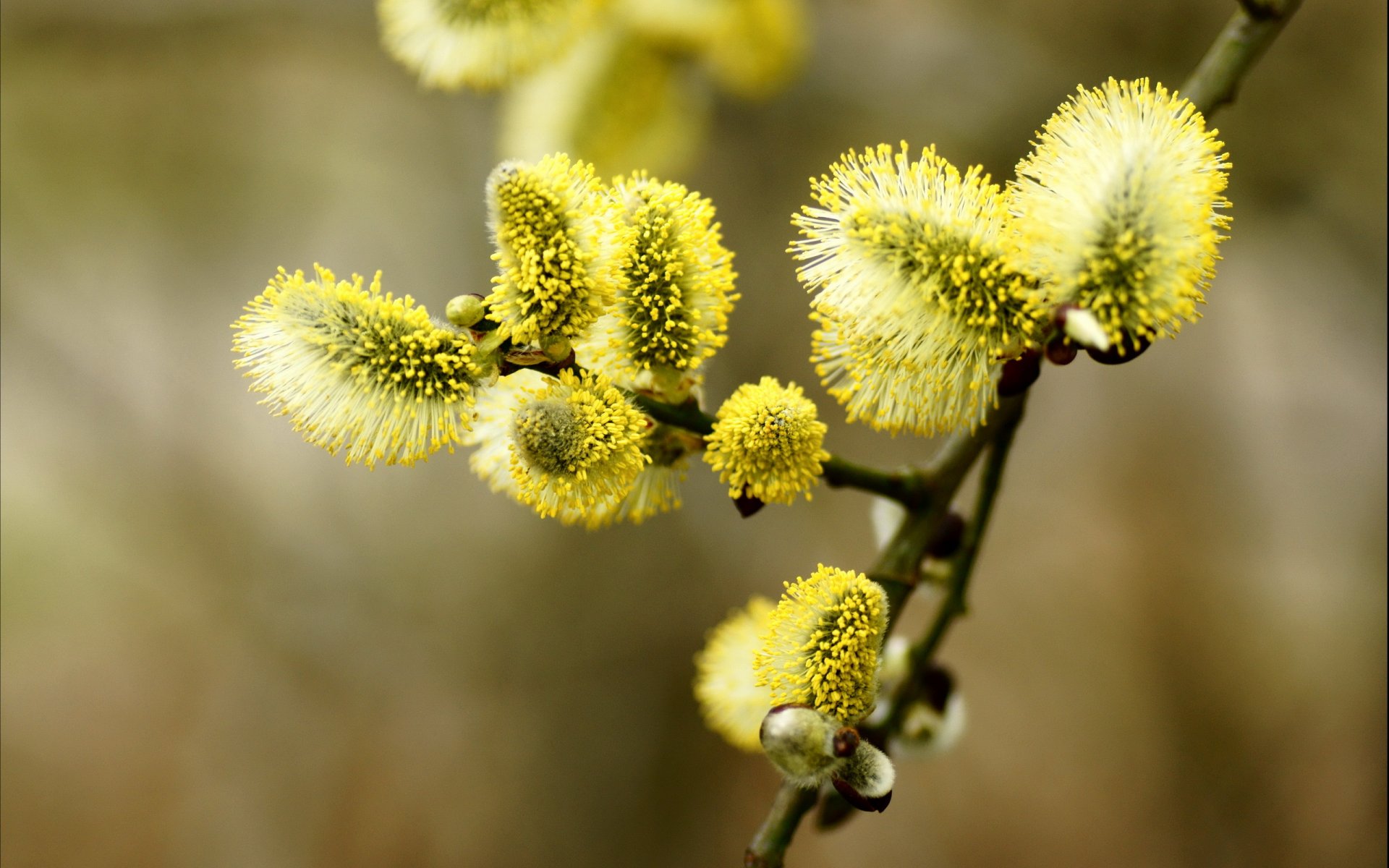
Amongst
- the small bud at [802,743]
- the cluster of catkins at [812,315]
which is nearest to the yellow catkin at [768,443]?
the cluster of catkins at [812,315]

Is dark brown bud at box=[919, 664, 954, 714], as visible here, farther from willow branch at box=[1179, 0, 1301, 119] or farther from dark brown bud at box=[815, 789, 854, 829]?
willow branch at box=[1179, 0, 1301, 119]

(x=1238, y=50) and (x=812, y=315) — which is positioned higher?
(x=1238, y=50)

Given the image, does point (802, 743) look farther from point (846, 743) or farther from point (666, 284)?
point (666, 284)

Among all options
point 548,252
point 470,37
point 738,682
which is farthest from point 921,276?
point 470,37

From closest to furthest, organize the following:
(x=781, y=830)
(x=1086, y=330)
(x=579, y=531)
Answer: (x=1086, y=330) → (x=781, y=830) → (x=579, y=531)

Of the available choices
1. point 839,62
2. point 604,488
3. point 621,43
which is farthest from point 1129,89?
point 839,62

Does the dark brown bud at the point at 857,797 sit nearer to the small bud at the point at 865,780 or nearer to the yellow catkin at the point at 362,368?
the small bud at the point at 865,780

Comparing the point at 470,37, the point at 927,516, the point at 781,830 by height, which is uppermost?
the point at 470,37

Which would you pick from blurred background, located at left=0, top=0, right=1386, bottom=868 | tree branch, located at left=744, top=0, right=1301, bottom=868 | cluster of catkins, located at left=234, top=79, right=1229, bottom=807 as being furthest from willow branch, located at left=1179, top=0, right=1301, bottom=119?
blurred background, located at left=0, top=0, right=1386, bottom=868
